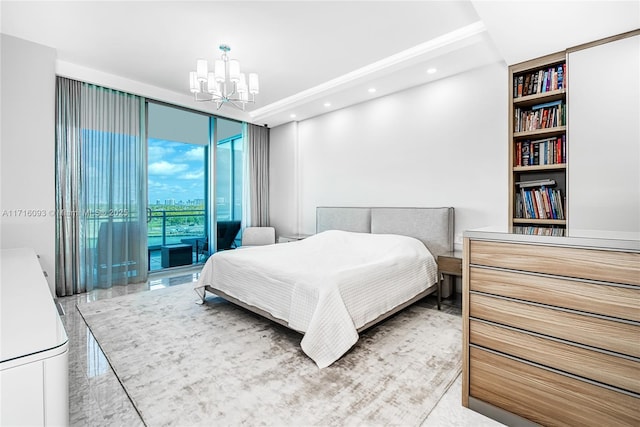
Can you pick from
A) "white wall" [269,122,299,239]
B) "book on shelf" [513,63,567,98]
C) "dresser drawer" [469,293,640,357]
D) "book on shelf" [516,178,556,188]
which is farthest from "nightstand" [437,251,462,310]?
"white wall" [269,122,299,239]

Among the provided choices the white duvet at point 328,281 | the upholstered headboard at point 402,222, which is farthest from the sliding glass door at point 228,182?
the white duvet at point 328,281

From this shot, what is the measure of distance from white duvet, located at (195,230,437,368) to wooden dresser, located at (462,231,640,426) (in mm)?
882

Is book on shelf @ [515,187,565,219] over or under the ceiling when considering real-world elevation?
under

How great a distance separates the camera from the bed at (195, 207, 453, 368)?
223 centimetres

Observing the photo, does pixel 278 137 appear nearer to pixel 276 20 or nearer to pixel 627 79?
pixel 276 20

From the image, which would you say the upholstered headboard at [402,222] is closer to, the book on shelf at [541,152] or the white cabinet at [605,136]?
the book on shelf at [541,152]

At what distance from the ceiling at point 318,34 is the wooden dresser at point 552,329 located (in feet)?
6.00

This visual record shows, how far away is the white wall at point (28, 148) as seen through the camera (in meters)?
3.11

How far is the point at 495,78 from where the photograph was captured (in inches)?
133

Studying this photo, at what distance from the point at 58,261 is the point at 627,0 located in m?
6.01

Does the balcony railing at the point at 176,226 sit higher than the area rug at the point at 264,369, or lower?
higher

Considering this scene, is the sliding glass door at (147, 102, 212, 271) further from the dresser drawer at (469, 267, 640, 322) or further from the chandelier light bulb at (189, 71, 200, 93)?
the dresser drawer at (469, 267, 640, 322)

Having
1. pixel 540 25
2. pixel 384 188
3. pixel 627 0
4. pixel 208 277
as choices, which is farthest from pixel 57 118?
pixel 627 0

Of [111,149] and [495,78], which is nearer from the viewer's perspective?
[495,78]
